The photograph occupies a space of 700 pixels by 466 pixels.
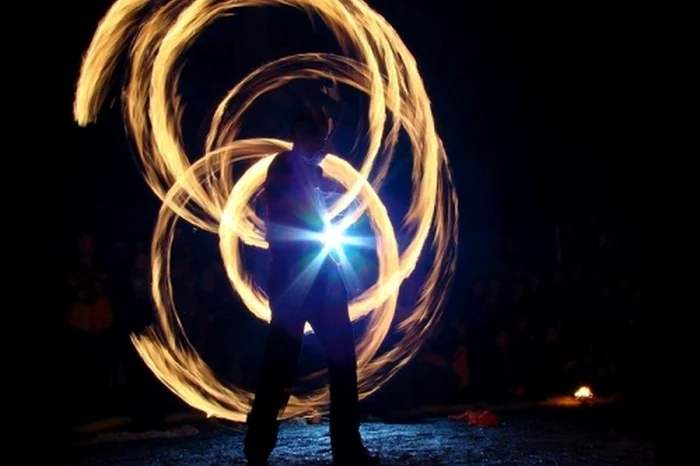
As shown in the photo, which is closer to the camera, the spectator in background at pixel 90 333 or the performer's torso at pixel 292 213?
the performer's torso at pixel 292 213

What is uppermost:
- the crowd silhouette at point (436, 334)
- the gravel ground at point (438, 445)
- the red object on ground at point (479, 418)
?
the crowd silhouette at point (436, 334)

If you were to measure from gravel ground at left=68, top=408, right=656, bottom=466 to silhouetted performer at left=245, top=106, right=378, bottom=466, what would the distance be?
45cm

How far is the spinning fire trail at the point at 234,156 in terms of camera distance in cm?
812

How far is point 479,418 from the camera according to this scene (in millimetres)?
7840

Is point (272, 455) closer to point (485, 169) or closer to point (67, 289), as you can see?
point (67, 289)

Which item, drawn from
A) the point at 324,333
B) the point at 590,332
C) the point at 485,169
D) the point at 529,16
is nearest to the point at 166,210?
the point at 324,333

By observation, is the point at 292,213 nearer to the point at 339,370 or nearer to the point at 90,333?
the point at 339,370

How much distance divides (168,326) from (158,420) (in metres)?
0.80

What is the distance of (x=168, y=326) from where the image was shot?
823 cm

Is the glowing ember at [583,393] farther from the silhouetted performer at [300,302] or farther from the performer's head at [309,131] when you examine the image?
the performer's head at [309,131]

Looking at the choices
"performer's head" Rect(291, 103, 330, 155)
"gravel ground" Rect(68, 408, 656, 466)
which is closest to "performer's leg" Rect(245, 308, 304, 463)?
"gravel ground" Rect(68, 408, 656, 466)

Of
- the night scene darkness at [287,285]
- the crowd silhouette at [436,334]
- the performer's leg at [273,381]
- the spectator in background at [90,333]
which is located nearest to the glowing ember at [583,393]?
the night scene darkness at [287,285]

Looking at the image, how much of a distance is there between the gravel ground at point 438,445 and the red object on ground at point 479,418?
0.09 meters

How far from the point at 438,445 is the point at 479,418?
1209 mm
